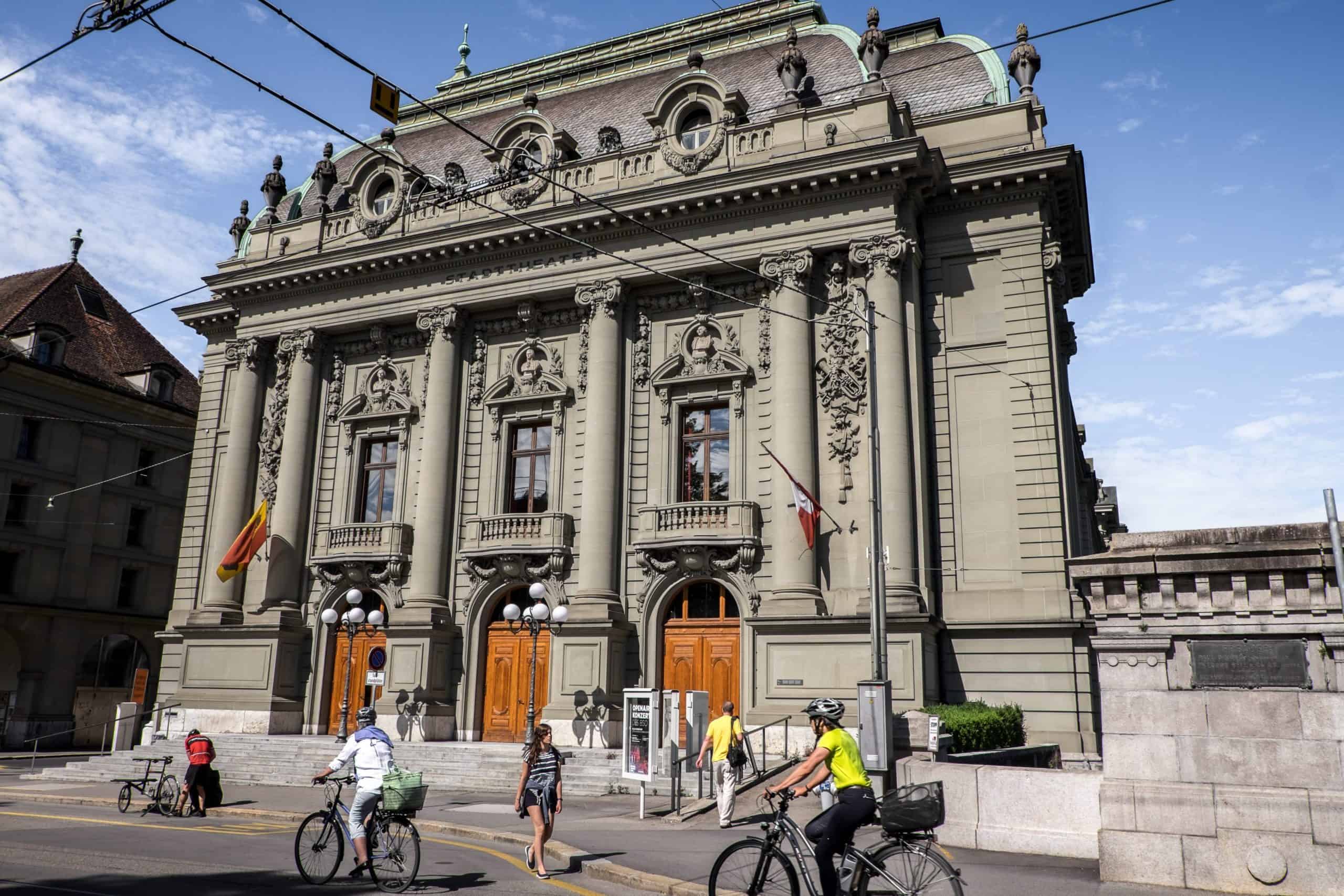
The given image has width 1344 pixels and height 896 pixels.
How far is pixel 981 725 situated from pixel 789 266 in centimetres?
1305

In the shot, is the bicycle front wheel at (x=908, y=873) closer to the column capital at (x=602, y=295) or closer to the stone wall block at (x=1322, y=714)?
the stone wall block at (x=1322, y=714)

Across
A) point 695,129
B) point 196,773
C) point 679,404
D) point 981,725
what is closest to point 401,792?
point 196,773

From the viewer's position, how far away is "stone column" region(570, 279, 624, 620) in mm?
28391

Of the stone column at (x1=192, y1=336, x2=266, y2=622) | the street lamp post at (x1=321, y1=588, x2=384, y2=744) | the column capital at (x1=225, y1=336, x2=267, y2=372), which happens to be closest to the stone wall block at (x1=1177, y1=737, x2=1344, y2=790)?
the street lamp post at (x1=321, y1=588, x2=384, y2=744)

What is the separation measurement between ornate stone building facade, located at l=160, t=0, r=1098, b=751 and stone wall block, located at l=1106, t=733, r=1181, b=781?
11606 millimetres

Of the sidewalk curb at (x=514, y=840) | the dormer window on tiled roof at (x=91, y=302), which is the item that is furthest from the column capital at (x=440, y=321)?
the dormer window on tiled roof at (x=91, y=302)

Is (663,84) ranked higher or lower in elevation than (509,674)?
higher

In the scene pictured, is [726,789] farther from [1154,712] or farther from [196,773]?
[196,773]

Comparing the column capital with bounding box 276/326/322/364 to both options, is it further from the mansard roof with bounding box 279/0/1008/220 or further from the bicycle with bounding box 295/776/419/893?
the bicycle with bounding box 295/776/419/893

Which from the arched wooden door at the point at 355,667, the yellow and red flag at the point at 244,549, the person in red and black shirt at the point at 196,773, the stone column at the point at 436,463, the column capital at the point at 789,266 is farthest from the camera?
the arched wooden door at the point at 355,667

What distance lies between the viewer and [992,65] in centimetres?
3077

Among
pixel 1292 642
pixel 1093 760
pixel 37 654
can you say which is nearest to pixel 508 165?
pixel 1093 760

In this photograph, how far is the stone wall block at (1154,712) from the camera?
12055 mm

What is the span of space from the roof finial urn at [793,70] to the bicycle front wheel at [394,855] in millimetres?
Answer: 23933
